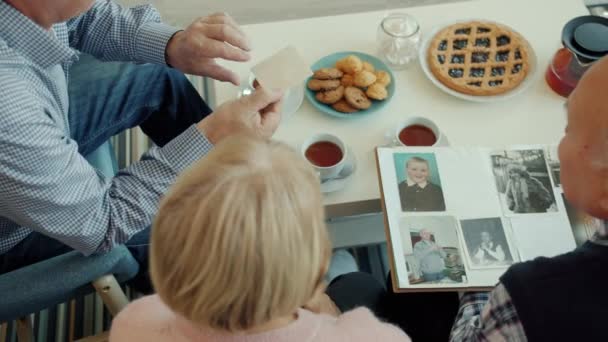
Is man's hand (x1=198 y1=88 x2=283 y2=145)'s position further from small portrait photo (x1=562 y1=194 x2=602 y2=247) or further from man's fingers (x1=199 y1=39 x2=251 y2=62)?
small portrait photo (x1=562 y1=194 x2=602 y2=247)

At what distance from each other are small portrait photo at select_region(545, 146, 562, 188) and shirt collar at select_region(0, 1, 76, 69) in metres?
0.92

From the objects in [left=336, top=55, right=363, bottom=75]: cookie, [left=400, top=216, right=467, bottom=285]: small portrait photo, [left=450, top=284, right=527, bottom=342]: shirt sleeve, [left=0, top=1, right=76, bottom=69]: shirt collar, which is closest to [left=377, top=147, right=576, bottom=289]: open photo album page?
[left=400, top=216, right=467, bottom=285]: small portrait photo

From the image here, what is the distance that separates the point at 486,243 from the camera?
1023mm

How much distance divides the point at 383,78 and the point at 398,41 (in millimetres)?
104

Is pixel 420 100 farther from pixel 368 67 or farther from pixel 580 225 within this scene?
pixel 580 225

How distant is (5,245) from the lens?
1083mm

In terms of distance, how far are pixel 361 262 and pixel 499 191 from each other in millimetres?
658

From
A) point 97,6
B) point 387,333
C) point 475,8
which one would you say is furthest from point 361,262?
point 97,6

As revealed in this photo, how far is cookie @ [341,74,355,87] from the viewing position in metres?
1.23

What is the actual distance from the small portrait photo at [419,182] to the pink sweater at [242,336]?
29 cm

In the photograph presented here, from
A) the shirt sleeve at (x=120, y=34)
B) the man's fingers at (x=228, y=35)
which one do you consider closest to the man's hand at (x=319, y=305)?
the man's fingers at (x=228, y=35)

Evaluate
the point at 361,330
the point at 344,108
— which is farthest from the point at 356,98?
the point at 361,330

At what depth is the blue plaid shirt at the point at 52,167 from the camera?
0.90 meters

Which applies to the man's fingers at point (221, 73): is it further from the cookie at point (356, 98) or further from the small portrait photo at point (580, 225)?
the small portrait photo at point (580, 225)
